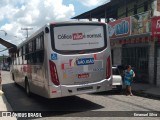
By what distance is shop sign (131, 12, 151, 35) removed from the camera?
1791 cm

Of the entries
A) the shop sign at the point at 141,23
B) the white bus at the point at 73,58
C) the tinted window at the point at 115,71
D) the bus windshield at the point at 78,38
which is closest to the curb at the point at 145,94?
the tinted window at the point at 115,71

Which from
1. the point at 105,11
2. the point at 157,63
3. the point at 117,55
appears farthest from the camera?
the point at 105,11

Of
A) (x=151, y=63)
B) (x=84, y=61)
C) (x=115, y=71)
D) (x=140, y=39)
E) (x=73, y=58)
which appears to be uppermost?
(x=140, y=39)

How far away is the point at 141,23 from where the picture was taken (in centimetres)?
1864

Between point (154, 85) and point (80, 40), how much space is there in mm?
9012

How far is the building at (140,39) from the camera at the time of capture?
17859 millimetres

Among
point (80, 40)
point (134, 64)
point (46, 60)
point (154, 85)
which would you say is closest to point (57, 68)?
point (46, 60)

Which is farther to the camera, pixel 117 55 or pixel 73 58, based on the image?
pixel 117 55

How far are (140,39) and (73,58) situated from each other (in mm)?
9260

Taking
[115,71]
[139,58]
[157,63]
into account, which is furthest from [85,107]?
[139,58]

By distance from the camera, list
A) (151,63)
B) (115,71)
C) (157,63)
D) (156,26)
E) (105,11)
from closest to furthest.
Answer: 1. (115,71)
2. (156,26)
3. (157,63)
4. (151,63)
5. (105,11)

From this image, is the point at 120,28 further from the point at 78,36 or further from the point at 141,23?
the point at 78,36

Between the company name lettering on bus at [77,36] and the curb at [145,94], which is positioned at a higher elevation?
the company name lettering on bus at [77,36]

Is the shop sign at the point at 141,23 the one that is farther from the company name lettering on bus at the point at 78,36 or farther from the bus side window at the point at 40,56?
the bus side window at the point at 40,56
